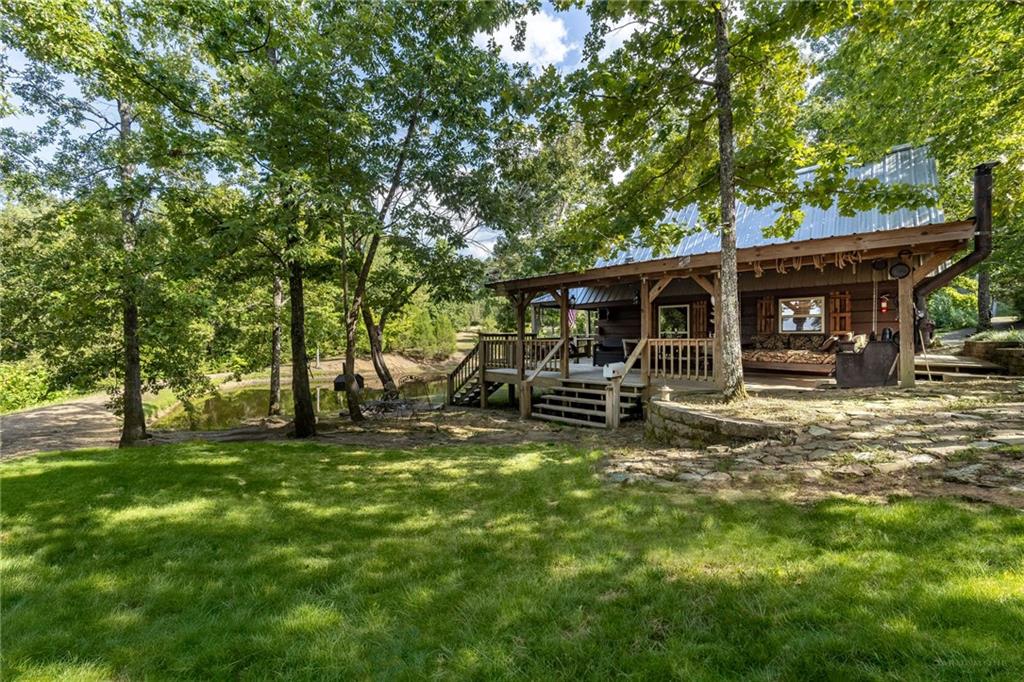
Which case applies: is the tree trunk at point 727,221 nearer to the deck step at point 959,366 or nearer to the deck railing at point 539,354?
the deck step at point 959,366

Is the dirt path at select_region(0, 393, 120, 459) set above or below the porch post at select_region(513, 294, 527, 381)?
below

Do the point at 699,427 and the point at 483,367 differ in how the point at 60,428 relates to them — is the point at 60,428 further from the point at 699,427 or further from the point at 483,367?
the point at 699,427

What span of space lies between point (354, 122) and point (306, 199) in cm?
173

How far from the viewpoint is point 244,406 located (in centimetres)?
1579

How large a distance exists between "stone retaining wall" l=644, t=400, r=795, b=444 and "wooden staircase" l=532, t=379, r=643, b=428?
219 centimetres

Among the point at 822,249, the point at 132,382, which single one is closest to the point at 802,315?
the point at 822,249

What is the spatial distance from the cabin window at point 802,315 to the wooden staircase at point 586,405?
14.6 feet

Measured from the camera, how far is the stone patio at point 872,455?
3.48 meters

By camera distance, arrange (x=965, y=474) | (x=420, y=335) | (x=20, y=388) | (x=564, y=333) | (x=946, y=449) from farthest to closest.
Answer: (x=420, y=335)
(x=20, y=388)
(x=564, y=333)
(x=946, y=449)
(x=965, y=474)

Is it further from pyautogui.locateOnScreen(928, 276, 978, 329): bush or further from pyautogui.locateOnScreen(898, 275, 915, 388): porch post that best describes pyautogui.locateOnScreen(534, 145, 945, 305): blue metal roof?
pyautogui.locateOnScreen(928, 276, 978, 329): bush

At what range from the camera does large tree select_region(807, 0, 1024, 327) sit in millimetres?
6953

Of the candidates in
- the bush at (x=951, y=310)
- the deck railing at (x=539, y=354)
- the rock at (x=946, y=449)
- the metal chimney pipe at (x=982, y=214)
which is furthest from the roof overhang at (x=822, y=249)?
the bush at (x=951, y=310)

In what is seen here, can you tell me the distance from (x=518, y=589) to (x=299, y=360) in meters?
7.85

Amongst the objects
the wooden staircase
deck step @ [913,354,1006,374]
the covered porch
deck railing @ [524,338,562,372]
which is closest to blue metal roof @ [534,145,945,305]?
the covered porch
